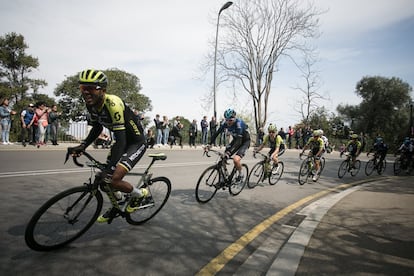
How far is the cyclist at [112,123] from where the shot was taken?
327 centimetres

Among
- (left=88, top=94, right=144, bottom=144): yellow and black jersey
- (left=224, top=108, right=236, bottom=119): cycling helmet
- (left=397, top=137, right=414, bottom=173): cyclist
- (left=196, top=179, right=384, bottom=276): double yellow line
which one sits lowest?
(left=196, top=179, right=384, bottom=276): double yellow line

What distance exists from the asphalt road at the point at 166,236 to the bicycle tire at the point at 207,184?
19cm

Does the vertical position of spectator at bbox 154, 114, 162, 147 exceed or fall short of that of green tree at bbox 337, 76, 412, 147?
it falls short

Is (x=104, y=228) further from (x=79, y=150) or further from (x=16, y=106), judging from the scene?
(x=16, y=106)

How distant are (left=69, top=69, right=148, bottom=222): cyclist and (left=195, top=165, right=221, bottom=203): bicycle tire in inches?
82.9

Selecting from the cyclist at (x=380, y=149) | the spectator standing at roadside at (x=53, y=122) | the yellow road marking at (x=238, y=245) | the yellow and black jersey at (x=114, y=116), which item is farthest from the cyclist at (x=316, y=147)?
the spectator standing at roadside at (x=53, y=122)

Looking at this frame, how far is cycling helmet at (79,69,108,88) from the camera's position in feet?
10.6

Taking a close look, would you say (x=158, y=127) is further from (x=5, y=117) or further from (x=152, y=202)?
(x=152, y=202)

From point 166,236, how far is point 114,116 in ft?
6.01

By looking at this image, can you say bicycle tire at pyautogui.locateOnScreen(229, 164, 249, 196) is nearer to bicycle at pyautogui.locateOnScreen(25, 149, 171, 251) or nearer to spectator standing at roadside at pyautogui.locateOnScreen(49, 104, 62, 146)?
bicycle at pyautogui.locateOnScreen(25, 149, 171, 251)

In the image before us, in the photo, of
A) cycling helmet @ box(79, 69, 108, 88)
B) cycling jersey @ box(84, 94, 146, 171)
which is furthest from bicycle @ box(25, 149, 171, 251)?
cycling helmet @ box(79, 69, 108, 88)

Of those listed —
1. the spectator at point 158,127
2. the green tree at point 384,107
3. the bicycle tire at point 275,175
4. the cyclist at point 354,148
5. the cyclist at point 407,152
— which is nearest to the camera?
the bicycle tire at point 275,175

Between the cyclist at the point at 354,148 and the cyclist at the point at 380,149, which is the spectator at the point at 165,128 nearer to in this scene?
the cyclist at the point at 354,148

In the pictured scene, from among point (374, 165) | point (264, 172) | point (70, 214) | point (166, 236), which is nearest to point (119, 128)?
point (70, 214)
